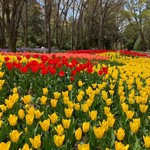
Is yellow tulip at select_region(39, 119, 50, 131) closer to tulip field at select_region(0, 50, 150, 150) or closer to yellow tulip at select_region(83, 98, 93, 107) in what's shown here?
tulip field at select_region(0, 50, 150, 150)

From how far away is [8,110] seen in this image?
14.0ft

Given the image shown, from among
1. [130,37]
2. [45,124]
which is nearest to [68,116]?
[45,124]

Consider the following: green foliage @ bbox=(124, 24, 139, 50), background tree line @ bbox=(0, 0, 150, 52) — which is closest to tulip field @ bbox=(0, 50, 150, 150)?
background tree line @ bbox=(0, 0, 150, 52)

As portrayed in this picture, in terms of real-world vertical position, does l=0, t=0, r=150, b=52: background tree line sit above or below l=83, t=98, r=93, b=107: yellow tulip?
above

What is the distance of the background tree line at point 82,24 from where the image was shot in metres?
33.2

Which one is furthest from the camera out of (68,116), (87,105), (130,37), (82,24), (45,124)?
(130,37)

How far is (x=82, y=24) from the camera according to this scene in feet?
151

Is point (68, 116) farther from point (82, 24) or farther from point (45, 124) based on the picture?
point (82, 24)

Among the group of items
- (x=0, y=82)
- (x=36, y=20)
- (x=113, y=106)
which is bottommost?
(x=113, y=106)

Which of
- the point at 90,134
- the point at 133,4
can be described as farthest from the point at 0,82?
the point at 133,4

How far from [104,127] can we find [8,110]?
1.52 metres

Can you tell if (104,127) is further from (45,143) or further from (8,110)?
(8,110)

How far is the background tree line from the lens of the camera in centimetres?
3325

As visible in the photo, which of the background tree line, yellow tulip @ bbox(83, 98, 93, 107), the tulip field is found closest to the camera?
the tulip field
